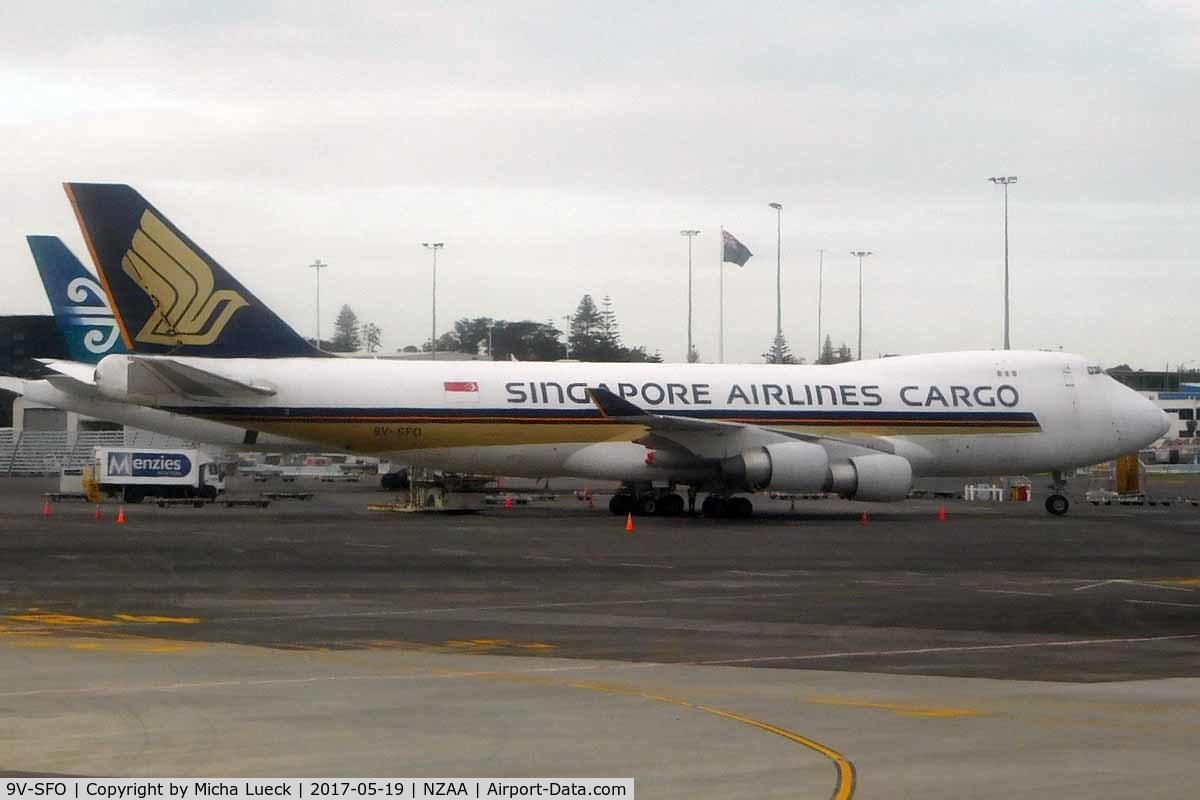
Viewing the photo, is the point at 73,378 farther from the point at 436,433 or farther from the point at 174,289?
the point at 436,433

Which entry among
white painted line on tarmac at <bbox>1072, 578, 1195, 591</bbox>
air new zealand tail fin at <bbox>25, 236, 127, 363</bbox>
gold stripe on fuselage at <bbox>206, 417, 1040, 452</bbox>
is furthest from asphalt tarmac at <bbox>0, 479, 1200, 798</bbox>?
air new zealand tail fin at <bbox>25, 236, 127, 363</bbox>

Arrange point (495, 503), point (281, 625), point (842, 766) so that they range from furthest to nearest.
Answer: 1. point (495, 503)
2. point (281, 625)
3. point (842, 766)

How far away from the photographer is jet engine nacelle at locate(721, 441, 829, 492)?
3944 centimetres

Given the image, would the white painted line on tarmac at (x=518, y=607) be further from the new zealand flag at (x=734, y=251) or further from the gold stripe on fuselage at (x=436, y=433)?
the new zealand flag at (x=734, y=251)

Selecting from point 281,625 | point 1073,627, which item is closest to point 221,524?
point 281,625

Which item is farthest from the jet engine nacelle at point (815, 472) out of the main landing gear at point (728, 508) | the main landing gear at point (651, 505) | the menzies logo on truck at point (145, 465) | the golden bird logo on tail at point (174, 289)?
the menzies logo on truck at point (145, 465)

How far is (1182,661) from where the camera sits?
14.5m

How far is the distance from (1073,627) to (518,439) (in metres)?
24.3

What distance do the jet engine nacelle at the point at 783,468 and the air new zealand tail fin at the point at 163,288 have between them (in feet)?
38.5

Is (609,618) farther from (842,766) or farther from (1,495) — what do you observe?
(1,495)

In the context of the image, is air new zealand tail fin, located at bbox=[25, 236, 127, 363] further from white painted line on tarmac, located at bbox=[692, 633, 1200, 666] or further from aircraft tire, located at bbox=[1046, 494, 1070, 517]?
white painted line on tarmac, located at bbox=[692, 633, 1200, 666]

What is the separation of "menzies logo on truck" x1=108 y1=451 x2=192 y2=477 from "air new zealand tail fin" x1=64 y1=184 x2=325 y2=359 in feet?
44.0

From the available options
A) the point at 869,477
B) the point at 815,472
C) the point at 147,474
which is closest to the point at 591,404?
the point at 815,472

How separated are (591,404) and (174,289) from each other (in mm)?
10741
